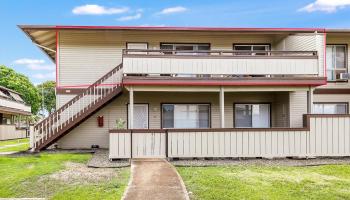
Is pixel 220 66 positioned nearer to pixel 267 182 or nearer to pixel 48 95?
pixel 267 182

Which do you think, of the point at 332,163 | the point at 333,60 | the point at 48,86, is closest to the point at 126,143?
the point at 332,163

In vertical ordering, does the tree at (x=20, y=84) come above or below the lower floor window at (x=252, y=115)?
above

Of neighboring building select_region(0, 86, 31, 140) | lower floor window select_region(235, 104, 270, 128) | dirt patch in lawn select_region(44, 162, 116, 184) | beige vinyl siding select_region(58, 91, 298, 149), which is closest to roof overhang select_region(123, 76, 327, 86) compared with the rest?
beige vinyl siding select_region(58, 91, 298, 149)

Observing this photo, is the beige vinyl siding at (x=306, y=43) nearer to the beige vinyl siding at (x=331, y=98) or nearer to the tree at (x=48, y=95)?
the beige vinyl siding at (x=331, y=98)

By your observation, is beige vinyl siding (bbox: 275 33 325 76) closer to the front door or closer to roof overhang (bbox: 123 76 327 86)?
roof overhang (bbox: 123 76 327 86)

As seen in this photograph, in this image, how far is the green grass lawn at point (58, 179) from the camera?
9.20 m

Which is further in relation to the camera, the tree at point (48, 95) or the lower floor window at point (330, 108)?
the tree at point (48, 95)

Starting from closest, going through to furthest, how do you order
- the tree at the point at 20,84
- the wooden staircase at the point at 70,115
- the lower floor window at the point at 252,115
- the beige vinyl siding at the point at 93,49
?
1. the wooden staircase at the point at 70,115
2. the beige vinyl siding at the point at 93,49
3. the lower floor window at the point at 252,115
4. the tree at the point at 20,84

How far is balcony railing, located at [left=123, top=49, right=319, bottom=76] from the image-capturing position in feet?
51.8

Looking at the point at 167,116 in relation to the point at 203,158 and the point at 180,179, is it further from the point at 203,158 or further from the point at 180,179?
the point at 180,179

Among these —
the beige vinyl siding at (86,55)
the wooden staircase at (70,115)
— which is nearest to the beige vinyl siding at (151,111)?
the wooden staircase at (70,115)

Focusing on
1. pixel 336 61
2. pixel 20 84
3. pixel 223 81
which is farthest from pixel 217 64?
pixel 20 84

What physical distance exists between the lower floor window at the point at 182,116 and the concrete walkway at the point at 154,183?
5.73 metres

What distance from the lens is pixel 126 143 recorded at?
47.8 ft
